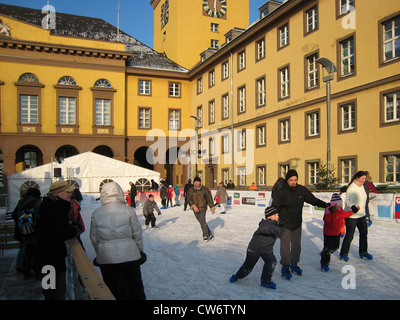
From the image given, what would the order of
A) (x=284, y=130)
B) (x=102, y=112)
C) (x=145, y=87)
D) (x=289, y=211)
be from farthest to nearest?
(x=145, y=87) < (x=102, y=112) < (x=284, y=130) < (x=289, y=211)

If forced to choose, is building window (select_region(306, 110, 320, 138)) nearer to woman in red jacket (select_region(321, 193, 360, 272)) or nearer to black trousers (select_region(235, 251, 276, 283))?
woman in red jacket (select_region(321, 193, 360, 272))

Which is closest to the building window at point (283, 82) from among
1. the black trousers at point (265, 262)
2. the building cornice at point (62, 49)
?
the building cornice at point (62, 49)

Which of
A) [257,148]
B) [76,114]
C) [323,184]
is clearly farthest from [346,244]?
[76,114]

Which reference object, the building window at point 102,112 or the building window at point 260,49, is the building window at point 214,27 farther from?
the building window at point 260,49

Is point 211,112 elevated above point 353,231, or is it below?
above

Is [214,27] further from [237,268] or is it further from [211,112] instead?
[237,268]

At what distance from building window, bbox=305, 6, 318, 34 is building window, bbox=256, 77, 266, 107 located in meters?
5.37

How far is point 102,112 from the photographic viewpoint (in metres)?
35.7

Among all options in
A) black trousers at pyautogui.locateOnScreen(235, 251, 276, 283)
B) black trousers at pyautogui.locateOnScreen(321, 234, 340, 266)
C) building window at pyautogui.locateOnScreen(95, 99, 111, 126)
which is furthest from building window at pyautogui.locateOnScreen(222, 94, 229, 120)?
black trousers at pyautogui.locateOnScreen(235, 251, 276, 283)

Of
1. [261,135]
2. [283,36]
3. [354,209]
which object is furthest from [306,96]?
[354,209]

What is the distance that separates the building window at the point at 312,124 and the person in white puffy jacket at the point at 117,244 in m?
20.2

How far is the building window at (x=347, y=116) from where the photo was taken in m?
20.5

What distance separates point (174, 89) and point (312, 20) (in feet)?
62.5
